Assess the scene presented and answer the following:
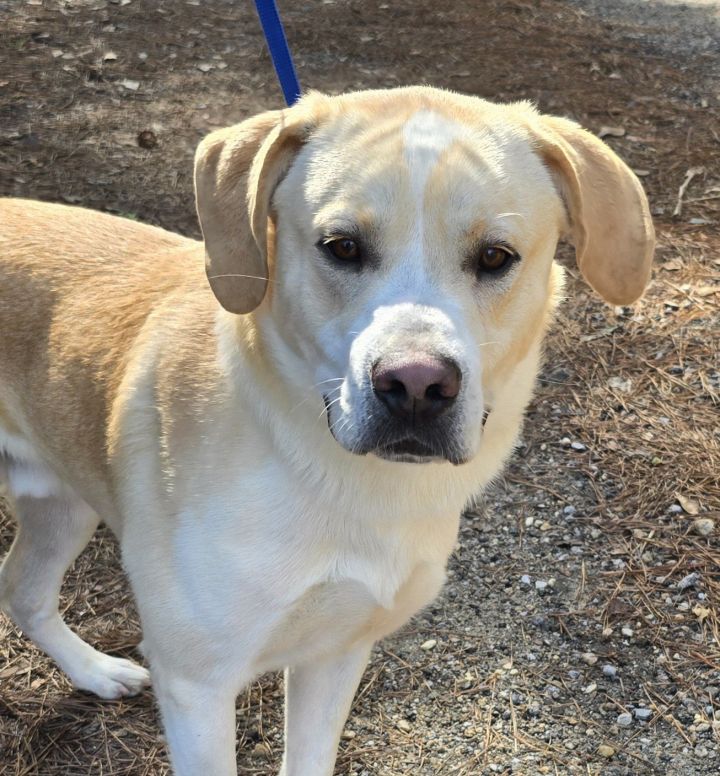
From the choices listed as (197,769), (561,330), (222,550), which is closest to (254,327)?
(222,550)

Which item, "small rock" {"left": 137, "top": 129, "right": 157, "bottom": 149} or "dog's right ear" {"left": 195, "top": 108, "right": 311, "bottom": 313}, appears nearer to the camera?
"dog's right ear" {"left": 195, "top": 108, "right": 311, "bottom": 313}

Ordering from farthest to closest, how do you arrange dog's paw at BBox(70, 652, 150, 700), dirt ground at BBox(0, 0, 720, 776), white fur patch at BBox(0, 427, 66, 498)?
dog's paw at BBox(70, 652, 150, 700) < dirt ground at BBox(0, 0, 720, 776) < white fur patch at BBox(0, 427, 66, 498)

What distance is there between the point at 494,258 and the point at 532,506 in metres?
1.83

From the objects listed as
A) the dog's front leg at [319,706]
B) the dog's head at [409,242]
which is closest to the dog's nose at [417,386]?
the dog's head at [409,242]

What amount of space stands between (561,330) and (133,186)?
2.36 m

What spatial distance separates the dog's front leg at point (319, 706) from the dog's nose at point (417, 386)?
0.93 meters

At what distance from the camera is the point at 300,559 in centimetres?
209

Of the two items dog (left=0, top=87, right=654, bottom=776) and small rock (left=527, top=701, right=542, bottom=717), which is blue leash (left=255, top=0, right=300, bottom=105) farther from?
small rock (left=527, top=701, right=542, bottom=717)

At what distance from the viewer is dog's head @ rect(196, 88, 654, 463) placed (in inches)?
72.0

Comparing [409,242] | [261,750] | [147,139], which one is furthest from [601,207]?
[147,139]

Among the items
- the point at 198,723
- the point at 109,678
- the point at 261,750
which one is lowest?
the point at 261,750

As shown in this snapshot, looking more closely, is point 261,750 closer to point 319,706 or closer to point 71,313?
point 319,706

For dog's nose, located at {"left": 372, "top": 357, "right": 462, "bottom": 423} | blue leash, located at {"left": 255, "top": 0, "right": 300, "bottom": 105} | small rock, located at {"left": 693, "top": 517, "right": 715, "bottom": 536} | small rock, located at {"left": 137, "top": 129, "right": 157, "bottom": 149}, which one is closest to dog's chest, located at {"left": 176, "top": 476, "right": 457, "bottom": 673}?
dog's nose, located at {"left": 372, "top": 357, "right": 462, "bottom": 423}

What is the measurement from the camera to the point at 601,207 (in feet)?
6.82
